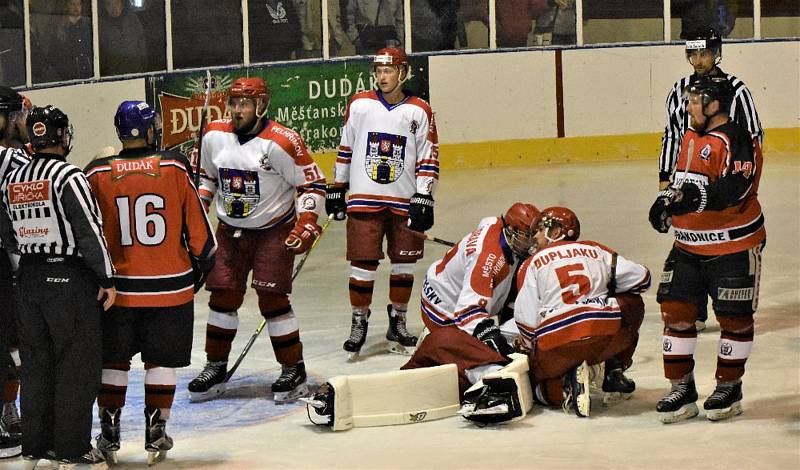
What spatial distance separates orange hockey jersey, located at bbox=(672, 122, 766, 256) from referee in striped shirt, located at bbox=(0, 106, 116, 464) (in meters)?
2.10

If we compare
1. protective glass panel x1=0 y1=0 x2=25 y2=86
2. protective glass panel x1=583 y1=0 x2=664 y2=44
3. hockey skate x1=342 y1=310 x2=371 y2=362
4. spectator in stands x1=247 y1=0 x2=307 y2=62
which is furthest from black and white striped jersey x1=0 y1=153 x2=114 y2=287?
protective glass panel x1=583 y1=0 x2=664 y2=44

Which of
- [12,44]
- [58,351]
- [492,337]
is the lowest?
[492,337]

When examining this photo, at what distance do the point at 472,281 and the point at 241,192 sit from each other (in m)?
1.05

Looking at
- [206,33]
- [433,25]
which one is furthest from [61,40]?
[433,25]

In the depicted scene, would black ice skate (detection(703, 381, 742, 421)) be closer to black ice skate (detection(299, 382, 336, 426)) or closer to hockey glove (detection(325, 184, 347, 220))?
black ice skate (detection(299, 382, 336, 426))

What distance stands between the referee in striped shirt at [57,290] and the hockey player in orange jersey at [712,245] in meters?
2.04

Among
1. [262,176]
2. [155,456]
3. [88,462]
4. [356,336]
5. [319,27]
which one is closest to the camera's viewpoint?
[88,462]

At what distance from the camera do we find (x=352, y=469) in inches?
189

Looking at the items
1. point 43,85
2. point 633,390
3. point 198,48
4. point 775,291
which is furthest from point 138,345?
point 198,48

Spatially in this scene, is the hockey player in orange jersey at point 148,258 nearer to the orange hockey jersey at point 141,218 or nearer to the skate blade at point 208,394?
the orange hockey jersey at point 141,218

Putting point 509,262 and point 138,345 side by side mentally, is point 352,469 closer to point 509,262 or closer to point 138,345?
point 138,345

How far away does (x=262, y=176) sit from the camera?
5.97 meters

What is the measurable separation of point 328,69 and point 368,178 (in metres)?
5.38

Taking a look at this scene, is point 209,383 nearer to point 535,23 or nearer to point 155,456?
point 155,456
